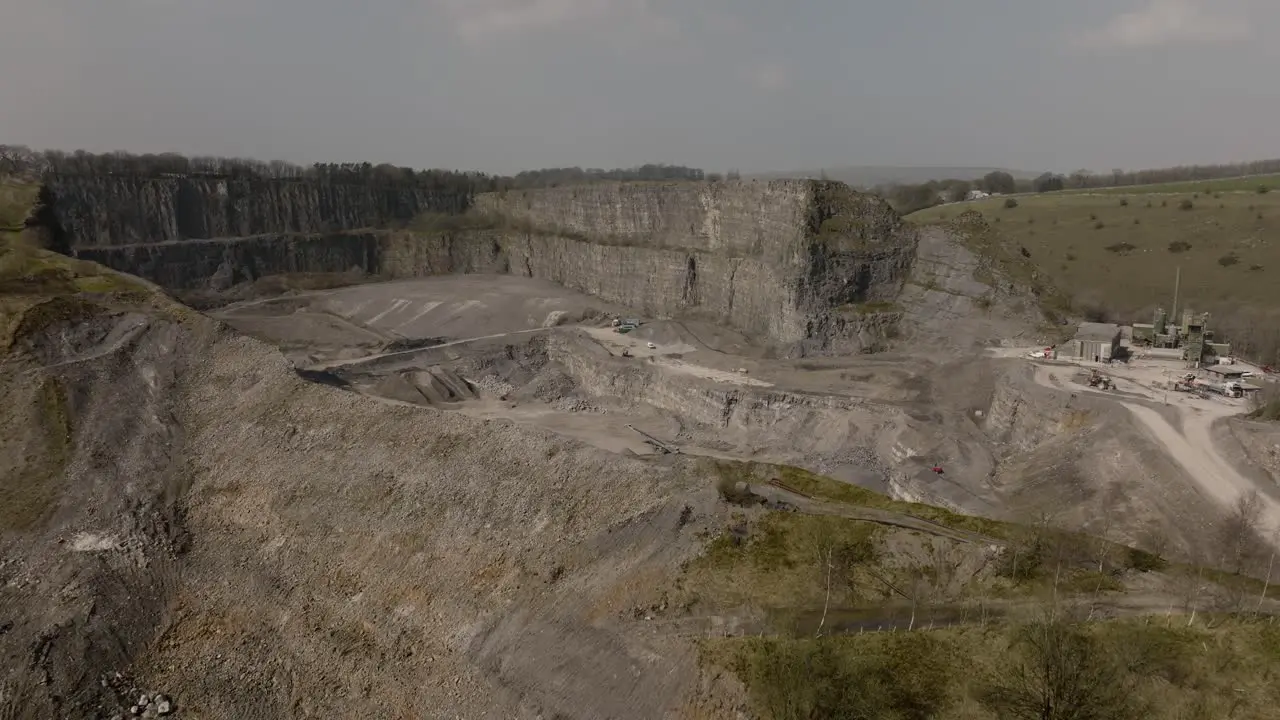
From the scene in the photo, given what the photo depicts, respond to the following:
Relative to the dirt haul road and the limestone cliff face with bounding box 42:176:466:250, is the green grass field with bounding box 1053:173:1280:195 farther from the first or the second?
the limestone cliff face with bounding box 42:176:466:250

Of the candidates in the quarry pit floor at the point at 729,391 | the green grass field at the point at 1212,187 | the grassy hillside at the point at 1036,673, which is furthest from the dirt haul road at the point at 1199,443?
the green grass field at the point at 1212,187

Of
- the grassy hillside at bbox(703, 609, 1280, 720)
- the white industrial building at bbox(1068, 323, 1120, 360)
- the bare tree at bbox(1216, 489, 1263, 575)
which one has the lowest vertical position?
the bare tree at bbox(1216, 489, 1263, 575)

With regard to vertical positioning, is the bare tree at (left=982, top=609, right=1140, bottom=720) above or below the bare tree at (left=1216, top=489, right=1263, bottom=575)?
above

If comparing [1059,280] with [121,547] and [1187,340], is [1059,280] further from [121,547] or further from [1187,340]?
[121,547]

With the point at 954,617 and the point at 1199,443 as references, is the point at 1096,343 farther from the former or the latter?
the point at 954,617

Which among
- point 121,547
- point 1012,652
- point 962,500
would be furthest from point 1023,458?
point 121,547

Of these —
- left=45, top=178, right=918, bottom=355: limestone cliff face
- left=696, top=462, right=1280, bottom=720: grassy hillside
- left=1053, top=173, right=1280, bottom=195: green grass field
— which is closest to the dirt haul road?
left=696, top=462, right=1280, bottom=720: grassy hillside

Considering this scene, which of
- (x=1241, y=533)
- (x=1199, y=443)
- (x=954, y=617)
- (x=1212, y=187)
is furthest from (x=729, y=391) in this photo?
(x=1212, y=187)
